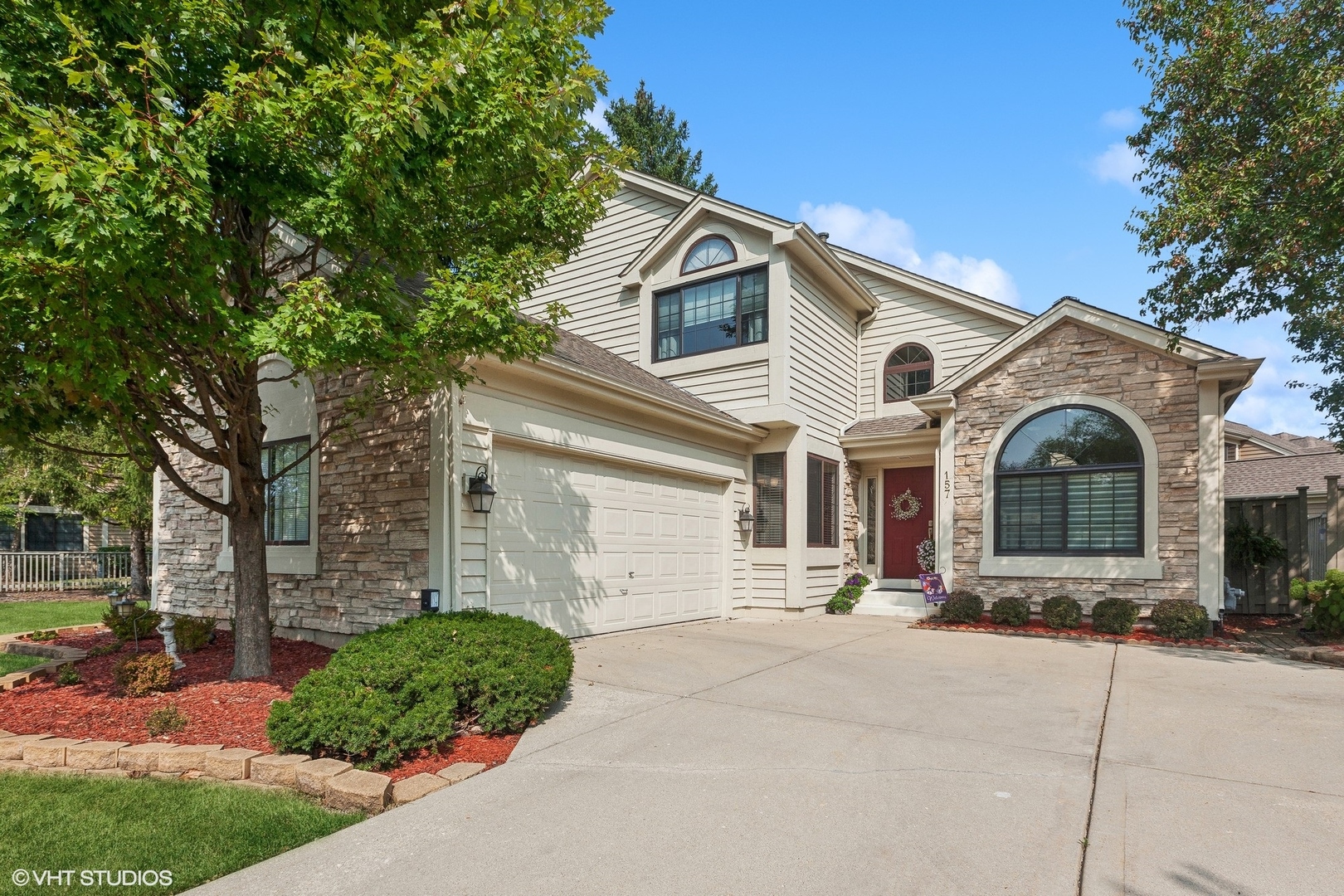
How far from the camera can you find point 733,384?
12.0 meters

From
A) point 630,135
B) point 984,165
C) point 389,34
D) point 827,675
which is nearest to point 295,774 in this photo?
point 827,675

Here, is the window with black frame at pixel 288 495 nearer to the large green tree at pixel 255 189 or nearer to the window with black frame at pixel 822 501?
the large green tree at pixel 255 189

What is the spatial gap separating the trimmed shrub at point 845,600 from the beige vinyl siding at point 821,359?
2785 mm

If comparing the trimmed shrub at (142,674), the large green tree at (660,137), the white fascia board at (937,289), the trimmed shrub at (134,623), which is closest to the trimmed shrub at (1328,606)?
the white fascia board at (937,289)

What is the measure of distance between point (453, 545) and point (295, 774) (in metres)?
3.12

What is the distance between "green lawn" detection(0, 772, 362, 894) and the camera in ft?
10.3

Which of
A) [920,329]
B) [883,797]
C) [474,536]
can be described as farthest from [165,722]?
[920,329]

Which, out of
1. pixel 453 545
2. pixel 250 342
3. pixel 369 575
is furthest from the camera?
pixel 369 575

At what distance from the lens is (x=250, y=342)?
14.6ft

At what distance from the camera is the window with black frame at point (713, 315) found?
462 inches

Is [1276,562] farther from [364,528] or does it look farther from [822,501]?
[364,528]

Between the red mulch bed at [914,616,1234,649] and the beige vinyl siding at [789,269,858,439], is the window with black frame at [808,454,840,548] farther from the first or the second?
the red mulch bed at [914,616,1234,649]

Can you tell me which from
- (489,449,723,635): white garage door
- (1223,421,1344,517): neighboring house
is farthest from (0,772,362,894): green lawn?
(1223,421,1344,517): neighboring house

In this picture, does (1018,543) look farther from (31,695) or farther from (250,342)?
(31,695)
